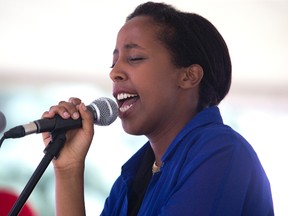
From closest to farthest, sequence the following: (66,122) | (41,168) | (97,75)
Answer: (41,168)
(66,122)
(97,75)

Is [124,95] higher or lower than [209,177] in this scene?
higher

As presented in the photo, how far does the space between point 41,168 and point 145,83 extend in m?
0.40

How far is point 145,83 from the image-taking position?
4.25ft

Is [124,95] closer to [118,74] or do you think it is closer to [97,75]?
[118,74]

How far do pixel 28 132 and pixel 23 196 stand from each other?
0.13 meters

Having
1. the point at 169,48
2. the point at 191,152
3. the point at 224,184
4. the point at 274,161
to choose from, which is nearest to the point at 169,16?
the point at 169,48

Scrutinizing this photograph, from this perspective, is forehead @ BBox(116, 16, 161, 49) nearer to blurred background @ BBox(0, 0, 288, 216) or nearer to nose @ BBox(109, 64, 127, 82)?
nose @ BBox(109, 64, 127, 82)

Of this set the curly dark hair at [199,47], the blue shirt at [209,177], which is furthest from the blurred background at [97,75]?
the blue shirt at [209,177]

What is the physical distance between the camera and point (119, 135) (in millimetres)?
2404

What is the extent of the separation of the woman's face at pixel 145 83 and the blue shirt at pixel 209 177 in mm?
107

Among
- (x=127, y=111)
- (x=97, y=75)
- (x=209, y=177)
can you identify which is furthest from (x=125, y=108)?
(x=97, y=75)

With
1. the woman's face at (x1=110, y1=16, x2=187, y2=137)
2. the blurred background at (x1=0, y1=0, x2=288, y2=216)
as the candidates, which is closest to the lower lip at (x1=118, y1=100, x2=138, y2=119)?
the woman's face at (x1=110, y1=16, x2=187, y2=137)

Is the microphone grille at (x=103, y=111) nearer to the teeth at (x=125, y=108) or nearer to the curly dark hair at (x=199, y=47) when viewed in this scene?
the teeth at (x=125, y=108)

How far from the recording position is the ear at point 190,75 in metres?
1.34
